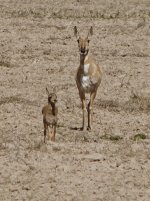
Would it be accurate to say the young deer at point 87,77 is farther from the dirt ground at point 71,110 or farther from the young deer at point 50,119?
the young deer at point 50,119

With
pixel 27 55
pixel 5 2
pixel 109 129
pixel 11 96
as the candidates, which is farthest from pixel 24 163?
pixel 5 2

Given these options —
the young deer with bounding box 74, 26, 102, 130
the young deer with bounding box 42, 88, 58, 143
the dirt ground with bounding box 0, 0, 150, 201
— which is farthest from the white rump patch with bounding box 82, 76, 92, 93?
the young deer with bounding box 42, 88, 58, 143

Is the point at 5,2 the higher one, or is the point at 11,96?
the point at 5,2

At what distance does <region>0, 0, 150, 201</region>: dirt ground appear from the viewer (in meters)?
11.7

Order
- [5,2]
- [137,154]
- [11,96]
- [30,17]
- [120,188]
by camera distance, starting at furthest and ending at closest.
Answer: [5,2], [30,17], [11,96], [137,154], [120,188]

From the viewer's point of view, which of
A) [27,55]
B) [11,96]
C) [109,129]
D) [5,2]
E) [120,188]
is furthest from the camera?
[5,2]

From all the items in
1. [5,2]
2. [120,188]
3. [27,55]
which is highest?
[5,2]

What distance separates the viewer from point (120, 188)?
11516 millimetres

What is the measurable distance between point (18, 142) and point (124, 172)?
2.44 meters

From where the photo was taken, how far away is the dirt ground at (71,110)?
1170 centimetres

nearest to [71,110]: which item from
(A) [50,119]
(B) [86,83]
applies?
(B) [86,83]

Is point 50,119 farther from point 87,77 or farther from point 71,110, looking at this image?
point 71,110

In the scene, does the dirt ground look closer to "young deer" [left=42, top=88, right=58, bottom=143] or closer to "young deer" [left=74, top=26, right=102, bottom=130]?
"young deer" [left=42, top=88, right=58, bottom=143]

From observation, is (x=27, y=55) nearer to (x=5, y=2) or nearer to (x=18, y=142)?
(x=18, y=142)
